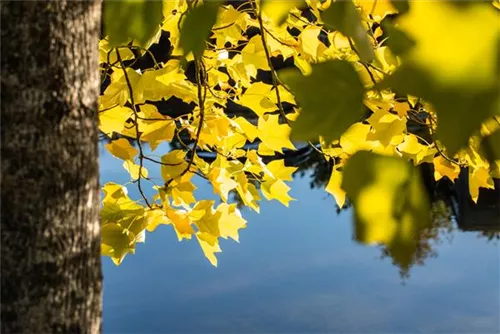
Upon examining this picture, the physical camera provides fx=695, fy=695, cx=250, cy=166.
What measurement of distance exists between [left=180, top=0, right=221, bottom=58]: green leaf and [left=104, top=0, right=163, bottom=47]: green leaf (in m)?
0.07

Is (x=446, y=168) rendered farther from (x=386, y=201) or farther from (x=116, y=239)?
(x=386, y=201)

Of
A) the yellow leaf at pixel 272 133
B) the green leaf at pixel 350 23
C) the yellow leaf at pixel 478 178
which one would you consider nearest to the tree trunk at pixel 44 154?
the green leaf at pixel 350 23

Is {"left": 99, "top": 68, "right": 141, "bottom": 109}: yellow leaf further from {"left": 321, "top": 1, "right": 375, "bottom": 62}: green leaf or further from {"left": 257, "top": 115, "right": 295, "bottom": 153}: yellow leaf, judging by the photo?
{"left": 321, "top": 1, "right": 375, "bottom": 62}: green leaf

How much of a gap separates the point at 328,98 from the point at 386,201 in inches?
2.1

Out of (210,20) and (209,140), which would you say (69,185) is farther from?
(209,140)

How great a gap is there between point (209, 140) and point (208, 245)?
14 centimetres

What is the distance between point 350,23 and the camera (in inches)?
10.6

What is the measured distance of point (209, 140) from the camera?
2.96ft

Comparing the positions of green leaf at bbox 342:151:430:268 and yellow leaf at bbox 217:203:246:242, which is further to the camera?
yellow leaf at bbox 217:203:246:242

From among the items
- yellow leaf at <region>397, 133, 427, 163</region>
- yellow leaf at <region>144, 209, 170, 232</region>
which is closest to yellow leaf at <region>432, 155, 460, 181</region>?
yellow leaf at <region>397, 133, 427, 163</region>

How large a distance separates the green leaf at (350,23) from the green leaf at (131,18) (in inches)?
4.5

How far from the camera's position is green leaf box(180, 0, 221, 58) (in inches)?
11.1

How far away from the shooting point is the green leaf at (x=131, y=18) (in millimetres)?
360

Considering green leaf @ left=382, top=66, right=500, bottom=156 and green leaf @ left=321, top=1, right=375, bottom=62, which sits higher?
green leaf @ left=321, top=1, right=375, bottom=62
